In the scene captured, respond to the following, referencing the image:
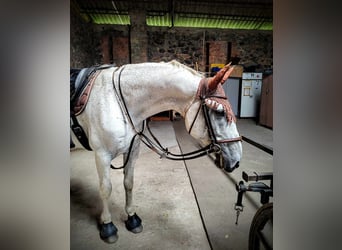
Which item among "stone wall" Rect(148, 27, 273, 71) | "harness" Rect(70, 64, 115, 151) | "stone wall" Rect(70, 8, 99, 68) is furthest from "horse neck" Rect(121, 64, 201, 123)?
"stone wall" Rect(148, 27, 273, 71)

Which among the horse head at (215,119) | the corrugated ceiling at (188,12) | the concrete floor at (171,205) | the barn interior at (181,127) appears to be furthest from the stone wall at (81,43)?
the horse head at (215,119)

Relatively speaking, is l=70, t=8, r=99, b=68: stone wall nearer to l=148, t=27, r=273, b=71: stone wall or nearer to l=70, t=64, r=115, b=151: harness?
l=148, t=27, r=273, b=71: stone wall

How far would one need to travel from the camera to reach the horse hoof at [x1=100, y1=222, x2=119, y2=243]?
135 centimetres

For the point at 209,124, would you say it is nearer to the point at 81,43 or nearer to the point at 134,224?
the point at 134,224

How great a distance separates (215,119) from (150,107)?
1.32ft

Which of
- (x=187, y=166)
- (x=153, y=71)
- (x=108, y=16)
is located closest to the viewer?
(x=153, y=71)

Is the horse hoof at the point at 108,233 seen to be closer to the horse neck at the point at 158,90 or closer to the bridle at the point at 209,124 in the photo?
the horse neck at the point at 158,90

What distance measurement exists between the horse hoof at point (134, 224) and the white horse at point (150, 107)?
317 mm

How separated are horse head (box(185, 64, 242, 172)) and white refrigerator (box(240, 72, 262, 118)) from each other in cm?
562

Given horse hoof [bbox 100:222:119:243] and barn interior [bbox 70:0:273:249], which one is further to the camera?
barn interior [bbox 70:0:273:249]
